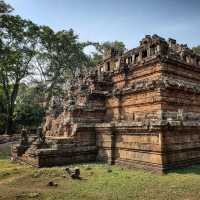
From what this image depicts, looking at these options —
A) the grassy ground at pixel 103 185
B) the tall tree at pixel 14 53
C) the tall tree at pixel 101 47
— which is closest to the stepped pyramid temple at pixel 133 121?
the grassy ground at pixel 103 185

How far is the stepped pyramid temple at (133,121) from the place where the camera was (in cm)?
1209

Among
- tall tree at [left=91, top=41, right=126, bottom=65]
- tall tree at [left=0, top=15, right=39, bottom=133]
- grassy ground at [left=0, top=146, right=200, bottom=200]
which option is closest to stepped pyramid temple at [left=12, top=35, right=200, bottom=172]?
grassy ground at [left=0, top=146, right=200, bottom=200]

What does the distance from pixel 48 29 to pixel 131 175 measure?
30727mm

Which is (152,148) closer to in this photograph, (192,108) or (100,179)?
(100,179)

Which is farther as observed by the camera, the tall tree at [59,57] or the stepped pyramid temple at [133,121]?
the tall tree at [59,57]

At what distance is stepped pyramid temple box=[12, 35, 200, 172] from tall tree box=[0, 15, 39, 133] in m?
13.0

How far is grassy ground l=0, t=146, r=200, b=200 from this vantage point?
793 centimetres

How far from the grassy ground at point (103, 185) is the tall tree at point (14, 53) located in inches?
871

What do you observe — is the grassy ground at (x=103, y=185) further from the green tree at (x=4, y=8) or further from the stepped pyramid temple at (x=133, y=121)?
the green tree at (x=4, y=8)

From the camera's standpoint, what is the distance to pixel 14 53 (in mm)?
31609

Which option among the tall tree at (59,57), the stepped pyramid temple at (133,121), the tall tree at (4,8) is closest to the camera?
the stepped pyramid temple at (133,121)

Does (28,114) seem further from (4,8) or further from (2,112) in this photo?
(4,8)

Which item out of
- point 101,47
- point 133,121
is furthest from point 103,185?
point 101,47

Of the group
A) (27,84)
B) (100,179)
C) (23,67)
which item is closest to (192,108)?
(100,179)
